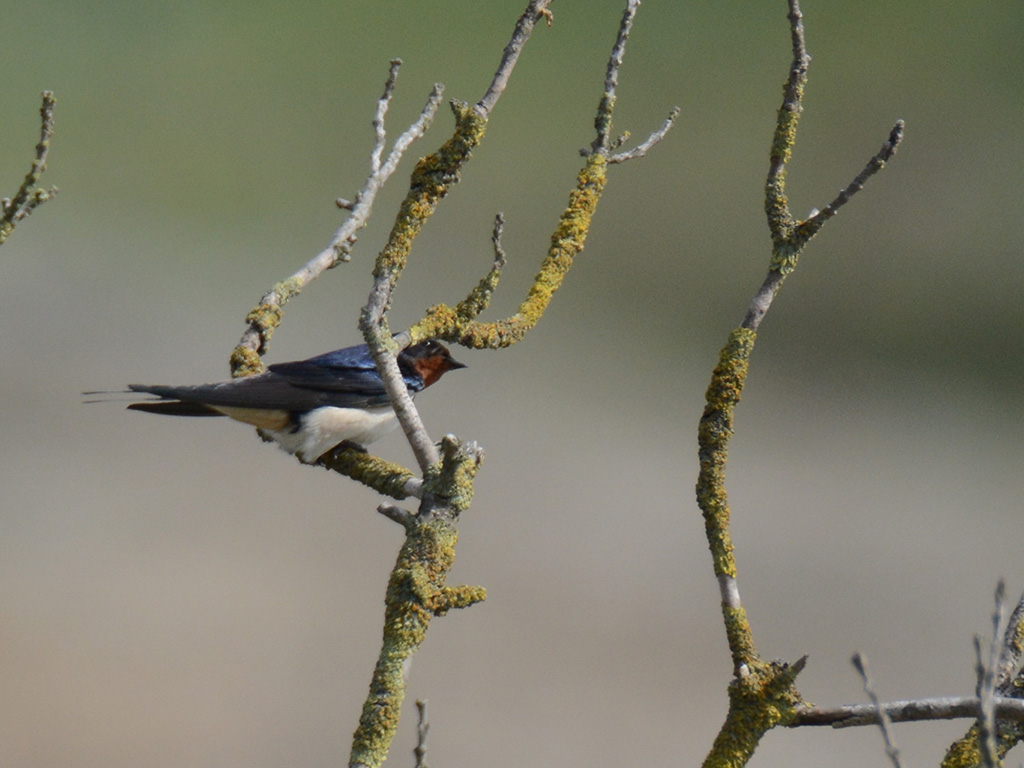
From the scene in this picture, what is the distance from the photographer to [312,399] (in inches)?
138

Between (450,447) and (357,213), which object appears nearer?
(450,447)

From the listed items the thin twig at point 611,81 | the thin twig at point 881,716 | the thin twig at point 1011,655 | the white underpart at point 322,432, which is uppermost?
the white underpart at point 322,432

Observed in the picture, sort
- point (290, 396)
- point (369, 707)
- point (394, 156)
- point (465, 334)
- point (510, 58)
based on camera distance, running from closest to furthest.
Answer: point (369, 707)
point (510, 58)
point (465, 334)
point (394, 156)
point (290, 396)

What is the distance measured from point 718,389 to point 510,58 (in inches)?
24.7

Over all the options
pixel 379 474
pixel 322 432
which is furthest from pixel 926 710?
pixel 322 432

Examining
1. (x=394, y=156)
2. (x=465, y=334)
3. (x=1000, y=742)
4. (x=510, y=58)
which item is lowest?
(x=1000, y=742)

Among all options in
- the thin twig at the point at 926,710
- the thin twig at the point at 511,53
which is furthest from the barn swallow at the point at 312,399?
the thin twig at the point at 926,710

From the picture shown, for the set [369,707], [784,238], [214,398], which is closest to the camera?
[369,707]

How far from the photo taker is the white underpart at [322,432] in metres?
3.41

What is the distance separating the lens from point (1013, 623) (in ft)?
5.10

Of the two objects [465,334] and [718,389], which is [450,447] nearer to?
[718,389]

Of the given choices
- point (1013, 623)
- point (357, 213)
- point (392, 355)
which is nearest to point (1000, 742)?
point (1013, 623)

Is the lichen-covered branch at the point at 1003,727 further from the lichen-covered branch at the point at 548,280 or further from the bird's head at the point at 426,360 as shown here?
the bird's head at the point at 426,360

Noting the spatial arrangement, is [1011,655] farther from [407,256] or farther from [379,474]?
[379,474]
